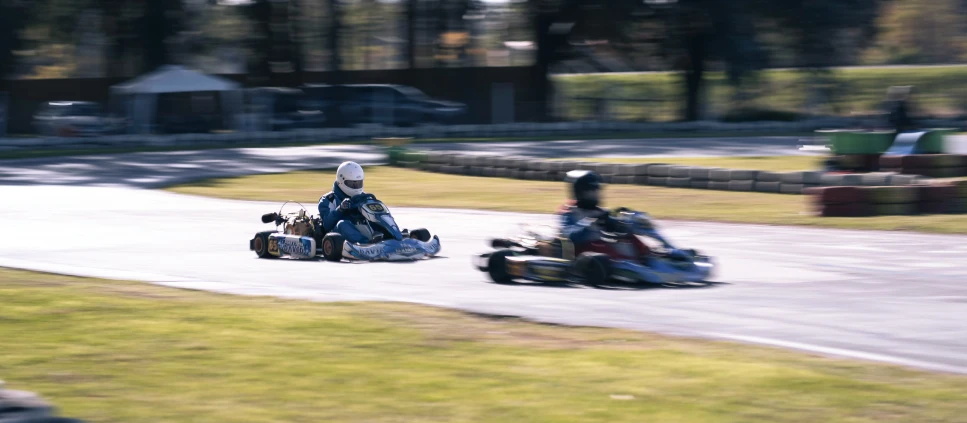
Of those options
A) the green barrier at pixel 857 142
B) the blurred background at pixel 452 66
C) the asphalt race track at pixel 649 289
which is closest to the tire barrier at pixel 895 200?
the asphalt race track at pixel 649 289

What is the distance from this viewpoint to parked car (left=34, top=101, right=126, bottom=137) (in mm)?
36594

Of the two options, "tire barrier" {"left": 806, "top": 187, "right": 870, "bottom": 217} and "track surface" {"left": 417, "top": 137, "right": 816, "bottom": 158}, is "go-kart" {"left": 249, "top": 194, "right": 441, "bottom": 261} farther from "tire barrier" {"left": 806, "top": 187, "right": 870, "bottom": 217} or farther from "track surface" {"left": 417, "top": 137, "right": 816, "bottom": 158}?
"track surface" {"left": 417, "top": 137, "right": 816, "bottom": 158}

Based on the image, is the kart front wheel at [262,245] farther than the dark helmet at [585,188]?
Yes

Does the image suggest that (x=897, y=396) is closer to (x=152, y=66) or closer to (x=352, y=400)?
(x=352, y=400)

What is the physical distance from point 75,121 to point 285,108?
6215mm

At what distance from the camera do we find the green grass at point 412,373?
5.82m

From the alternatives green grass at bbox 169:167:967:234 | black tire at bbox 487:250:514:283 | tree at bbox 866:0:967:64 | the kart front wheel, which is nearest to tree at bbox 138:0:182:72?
green grass at bbox 169:167:967:234

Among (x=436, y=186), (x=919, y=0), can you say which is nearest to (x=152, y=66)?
(x=436, y=186)

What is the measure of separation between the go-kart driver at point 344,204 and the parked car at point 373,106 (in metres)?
27.2

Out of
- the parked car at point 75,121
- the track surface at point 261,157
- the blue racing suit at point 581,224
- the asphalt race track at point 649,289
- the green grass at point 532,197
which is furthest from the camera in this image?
the parked car at point 75,121

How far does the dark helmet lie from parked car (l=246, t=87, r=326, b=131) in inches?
1142

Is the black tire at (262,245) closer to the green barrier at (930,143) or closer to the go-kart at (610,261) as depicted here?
the go-kart at (610,261)

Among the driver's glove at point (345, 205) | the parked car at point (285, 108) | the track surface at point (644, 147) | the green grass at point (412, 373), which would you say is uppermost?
the parked car at point (285, 108)

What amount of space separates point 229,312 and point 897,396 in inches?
180
